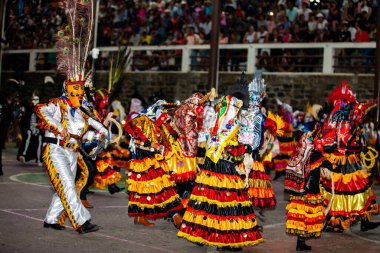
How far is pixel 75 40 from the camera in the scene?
32.7ft

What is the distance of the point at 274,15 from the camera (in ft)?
76.6

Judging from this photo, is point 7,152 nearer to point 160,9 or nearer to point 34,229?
point 160,9

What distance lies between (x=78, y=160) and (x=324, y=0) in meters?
14.1

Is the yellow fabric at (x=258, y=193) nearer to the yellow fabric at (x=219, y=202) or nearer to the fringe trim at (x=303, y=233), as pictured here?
the fringe trim at (x=303, y=233)

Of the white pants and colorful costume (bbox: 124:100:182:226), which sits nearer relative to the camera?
the white pants

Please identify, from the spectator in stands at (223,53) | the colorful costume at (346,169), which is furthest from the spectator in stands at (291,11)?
the colorful costume at (346,169)

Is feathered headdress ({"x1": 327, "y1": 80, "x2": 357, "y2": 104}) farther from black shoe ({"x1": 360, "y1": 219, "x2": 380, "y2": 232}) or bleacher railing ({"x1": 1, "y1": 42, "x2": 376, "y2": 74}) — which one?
bleacher railing ({"x1": 1, "y1": 42, "x2": 376, "y2": 74})

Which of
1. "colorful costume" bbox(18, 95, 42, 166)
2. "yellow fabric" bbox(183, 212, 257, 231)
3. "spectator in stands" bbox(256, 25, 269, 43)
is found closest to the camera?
"yellow fabric" bbox(183, 212, 257, 231)

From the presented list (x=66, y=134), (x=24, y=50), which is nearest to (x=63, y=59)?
(x=66, y=134)

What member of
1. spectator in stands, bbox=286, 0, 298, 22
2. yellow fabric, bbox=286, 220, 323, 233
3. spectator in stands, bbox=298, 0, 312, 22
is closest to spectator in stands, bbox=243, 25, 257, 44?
spectator in stands, bbox=286, 0, 298, 22

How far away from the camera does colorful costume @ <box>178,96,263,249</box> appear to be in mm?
8117

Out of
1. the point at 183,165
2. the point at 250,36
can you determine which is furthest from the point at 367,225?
the point at 250,36

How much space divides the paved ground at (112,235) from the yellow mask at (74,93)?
166 cm

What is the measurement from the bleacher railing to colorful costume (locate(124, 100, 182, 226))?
11030mm
